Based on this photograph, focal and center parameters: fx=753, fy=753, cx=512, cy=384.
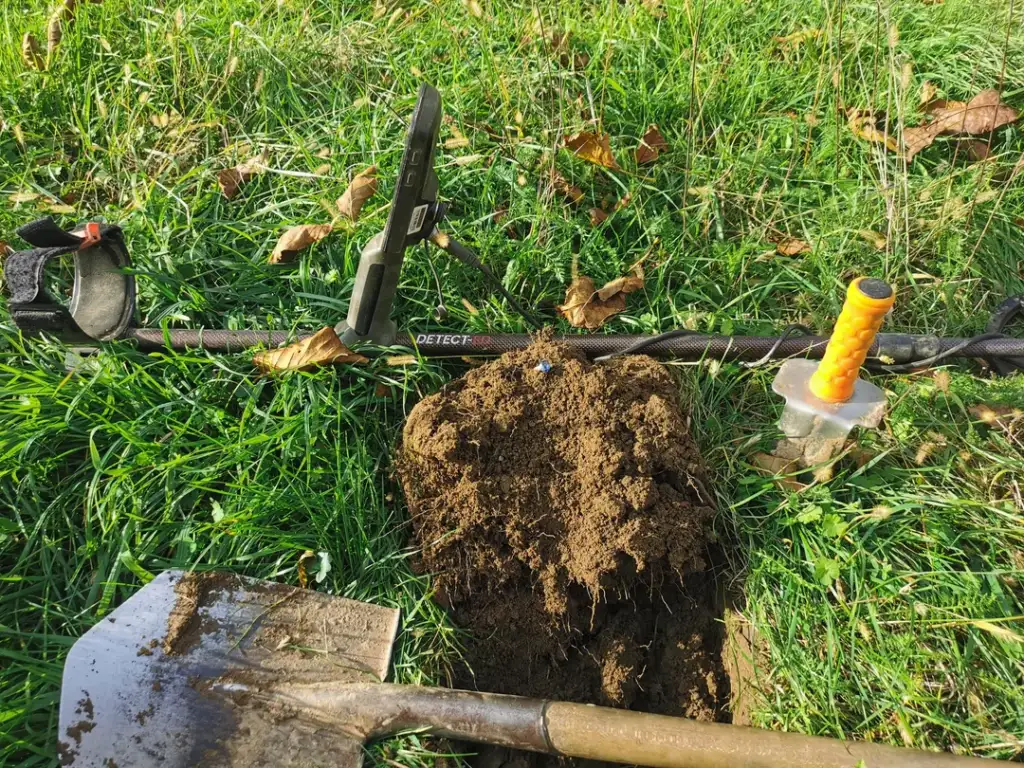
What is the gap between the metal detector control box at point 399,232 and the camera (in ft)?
5.74

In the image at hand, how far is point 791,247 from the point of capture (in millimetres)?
2496

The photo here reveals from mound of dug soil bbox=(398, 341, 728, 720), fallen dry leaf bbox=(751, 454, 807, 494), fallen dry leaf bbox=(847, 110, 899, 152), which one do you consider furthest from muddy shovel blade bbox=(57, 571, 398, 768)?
fallen dry leaf bbox=(847, 110, 899, 152)

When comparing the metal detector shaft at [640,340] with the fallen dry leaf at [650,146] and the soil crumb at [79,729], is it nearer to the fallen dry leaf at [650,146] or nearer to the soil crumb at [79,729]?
the fallen dry leaf at [650,146]

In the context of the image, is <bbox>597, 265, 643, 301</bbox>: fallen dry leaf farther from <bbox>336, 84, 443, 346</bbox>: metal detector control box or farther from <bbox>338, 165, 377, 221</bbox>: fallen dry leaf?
<bbox>338, 165, 377, 221</bbox>: fallen dry leaf

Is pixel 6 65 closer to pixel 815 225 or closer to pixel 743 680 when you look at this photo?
pixel 815 225

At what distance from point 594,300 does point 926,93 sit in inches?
59.8

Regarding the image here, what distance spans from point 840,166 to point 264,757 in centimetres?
251

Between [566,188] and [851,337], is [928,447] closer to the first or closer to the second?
[851,337]

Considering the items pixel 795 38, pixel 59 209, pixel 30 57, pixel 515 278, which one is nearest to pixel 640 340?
pixel 515 278

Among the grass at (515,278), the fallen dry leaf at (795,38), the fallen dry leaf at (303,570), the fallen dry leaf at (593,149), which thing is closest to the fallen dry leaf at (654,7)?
the grass at (515,278)

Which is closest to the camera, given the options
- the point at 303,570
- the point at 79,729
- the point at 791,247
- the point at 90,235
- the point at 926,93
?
the point at 79,729

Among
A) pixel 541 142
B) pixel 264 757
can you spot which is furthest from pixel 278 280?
pixel 264 757

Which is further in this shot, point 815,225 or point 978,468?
point 815,225

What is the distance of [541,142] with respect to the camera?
2.60m
